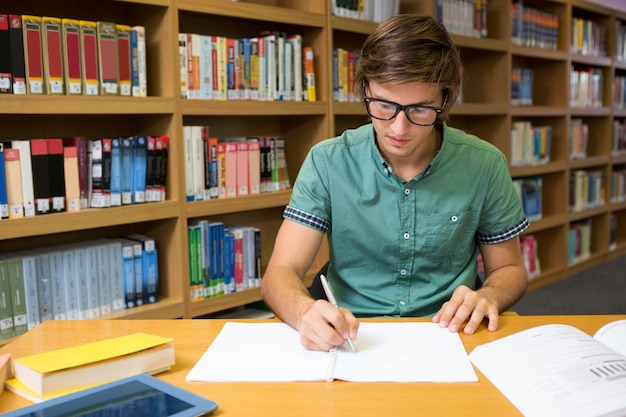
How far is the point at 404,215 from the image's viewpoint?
5.19ft

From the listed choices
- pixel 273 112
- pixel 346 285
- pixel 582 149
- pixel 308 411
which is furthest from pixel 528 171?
pixel 308 411

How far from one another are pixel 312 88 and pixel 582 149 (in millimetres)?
2932

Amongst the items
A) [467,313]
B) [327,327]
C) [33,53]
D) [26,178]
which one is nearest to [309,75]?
[33,53]

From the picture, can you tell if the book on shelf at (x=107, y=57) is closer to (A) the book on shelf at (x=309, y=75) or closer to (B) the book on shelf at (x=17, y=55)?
(B) the book on shelf at (x=17, y=55)

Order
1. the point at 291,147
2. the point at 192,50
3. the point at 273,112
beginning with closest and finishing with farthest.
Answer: the point at 192,50 → the point at 273,112 → the point at 291,147

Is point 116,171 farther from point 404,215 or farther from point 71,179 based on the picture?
point 404,215

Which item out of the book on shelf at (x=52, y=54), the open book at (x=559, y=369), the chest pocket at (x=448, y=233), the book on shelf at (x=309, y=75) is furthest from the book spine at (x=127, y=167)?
the open book at (x=559, y=369)

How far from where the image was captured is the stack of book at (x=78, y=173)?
6.77 ft

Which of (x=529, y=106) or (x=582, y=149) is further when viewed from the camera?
(x=582, y=149)

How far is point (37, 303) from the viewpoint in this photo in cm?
216

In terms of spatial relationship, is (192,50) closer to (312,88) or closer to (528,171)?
(312,88)

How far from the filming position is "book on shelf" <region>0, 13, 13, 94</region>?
1.99m

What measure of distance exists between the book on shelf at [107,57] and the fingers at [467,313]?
1.51 m

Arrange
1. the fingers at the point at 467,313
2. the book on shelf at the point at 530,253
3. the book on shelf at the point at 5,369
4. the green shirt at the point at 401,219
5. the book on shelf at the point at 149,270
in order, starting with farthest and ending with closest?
the book on shelf at the point at 530,253 → the book on shelf at the point at 149,270 → the green shirt at the point at 401,219 → the fingers at the point at 467,313 → the book on shelf at the point at 5,369
